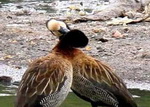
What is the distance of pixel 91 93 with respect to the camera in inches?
349

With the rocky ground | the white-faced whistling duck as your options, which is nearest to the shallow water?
the rocky ground

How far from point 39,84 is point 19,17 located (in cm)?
1059

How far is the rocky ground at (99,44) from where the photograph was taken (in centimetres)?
1337

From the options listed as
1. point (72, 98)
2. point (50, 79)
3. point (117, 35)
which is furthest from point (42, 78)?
point (117, 35)

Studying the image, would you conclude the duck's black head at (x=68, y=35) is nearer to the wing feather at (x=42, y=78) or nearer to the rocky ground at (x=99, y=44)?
the wing feather at (x=42, y=78)

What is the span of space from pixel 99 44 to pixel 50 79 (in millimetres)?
6746

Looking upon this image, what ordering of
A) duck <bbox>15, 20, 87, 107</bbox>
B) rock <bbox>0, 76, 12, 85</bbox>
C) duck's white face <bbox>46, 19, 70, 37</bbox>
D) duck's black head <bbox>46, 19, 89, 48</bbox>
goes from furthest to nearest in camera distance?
rock <bbox>0, 76, 12, 85</bbox> → duck's white face <bbox>46, 19, 70, 37</bbox> → duck's black head <bbox>46, 19, 89, 48</bbox> → duck <bbox>15, 20, 87, 107</bbox>

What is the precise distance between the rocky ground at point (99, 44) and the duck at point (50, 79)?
12.5ft

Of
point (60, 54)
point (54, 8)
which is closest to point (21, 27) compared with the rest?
point (54, 8)

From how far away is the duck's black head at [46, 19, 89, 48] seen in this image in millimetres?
8789

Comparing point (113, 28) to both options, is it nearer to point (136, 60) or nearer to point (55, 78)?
point (136, 60)

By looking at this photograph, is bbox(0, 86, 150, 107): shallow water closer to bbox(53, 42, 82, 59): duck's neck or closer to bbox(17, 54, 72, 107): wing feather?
bbox(53, 42, 82, 59): duck's neck

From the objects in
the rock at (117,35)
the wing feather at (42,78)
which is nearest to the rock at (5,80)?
the wing feather at (42,78)

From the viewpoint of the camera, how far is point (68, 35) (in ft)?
28.9
